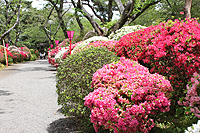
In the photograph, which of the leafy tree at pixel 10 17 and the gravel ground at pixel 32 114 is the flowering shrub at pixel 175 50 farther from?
the leafy tree at pixel 10 17

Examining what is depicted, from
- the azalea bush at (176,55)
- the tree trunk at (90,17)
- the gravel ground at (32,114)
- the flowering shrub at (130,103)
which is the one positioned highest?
the tree trunk at (90,17)

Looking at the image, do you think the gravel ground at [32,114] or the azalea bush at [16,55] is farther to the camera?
the azalea bush at [16,55]

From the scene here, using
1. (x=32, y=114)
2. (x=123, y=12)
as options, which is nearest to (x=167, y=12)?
(x=123, y=12)

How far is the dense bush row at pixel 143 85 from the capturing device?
2.68m

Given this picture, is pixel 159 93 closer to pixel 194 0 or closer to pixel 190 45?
pixel 190 45

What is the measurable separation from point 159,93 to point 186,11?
5343 millimetres

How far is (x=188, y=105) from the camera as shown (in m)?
2.62

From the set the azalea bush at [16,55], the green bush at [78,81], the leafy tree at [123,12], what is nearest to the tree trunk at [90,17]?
the leafy tree at [123,12]

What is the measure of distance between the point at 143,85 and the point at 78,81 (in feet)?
4.37

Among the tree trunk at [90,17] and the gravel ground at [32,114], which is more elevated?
the tree trunk at [90,17]

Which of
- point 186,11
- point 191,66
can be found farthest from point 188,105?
point 186,11

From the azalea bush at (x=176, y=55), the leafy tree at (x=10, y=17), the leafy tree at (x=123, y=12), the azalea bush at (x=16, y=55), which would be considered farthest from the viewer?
the azalea bush at (x=16, y=55)

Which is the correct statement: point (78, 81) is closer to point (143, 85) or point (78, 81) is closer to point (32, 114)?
point (143, 85)

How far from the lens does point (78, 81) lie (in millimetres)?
3609
